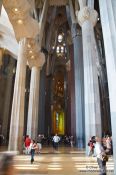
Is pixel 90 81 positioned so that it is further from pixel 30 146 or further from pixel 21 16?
pixel 21 16

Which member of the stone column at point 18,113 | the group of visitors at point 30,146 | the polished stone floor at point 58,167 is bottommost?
the polished stone floor at point 58,167

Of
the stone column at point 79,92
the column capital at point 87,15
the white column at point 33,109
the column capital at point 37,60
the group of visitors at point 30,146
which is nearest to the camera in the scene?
the group of visitors at point 30,146

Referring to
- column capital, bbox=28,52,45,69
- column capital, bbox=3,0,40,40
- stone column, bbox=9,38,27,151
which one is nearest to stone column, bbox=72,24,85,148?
column capital, bbox=28,52,45,69

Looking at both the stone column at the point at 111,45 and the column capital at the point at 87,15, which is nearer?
the stone column at the point at 111,45

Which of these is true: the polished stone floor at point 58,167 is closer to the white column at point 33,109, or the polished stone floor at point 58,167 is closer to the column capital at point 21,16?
the column capital at point 21,16

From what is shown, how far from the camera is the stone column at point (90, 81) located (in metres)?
11.6

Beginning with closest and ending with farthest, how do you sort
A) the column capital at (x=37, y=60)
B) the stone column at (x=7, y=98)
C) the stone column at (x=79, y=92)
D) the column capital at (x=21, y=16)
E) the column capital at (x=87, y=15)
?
the column capital at (x=21, y=16) → the column capital at (x=87, y=15) → the column capital at (x=37, y=60) → the stone column at (x=79, y=92) → the stone column at (x=7, y=98)

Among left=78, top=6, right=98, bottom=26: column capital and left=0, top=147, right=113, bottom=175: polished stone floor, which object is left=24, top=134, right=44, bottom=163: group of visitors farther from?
left=78, top=6, right=98, bottom=26: column capital

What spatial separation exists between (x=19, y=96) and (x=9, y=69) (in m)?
14.4

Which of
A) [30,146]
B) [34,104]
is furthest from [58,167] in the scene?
[34,104]

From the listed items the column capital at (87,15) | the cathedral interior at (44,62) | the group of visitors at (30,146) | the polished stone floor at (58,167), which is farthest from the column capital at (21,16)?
the polished stone floor at (58,167)

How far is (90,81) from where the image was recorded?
1235cm

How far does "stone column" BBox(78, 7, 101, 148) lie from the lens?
11578 millimetres

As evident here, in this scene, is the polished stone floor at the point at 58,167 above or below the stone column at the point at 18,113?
below
